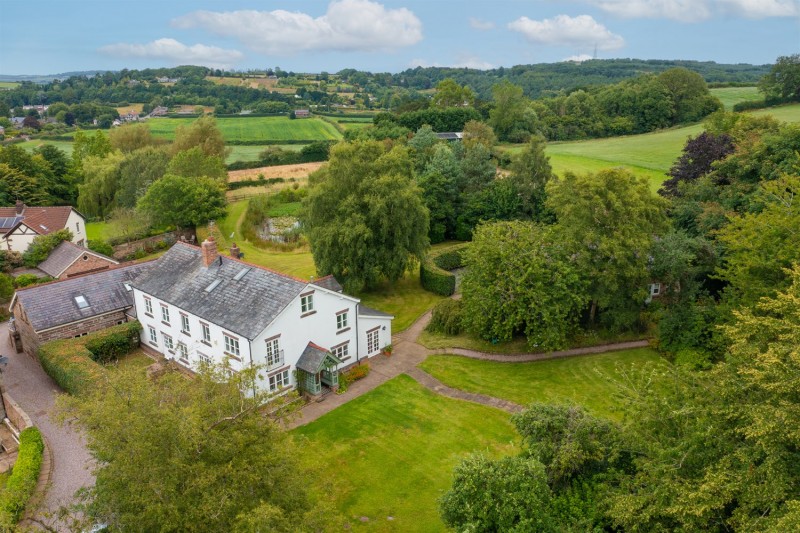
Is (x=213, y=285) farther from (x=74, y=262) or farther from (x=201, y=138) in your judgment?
(x=201, y=138)

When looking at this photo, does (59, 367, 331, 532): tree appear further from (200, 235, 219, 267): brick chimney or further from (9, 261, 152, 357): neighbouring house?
(9, 261, 152, 357): neighbouring house

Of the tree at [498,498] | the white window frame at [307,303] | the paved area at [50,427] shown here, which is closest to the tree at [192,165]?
the paved area at [50,427]

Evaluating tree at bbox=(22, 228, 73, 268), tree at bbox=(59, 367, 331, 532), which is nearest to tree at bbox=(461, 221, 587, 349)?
tree at bbox=(59, 367, 331, 532)

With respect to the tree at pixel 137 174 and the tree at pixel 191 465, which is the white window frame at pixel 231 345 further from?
the tree at pixel 137 174

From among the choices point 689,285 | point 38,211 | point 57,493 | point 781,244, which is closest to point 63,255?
point 38,211

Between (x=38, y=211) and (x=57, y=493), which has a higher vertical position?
(x=38, y=211)

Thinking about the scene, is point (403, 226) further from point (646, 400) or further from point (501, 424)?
point (646, 400)
